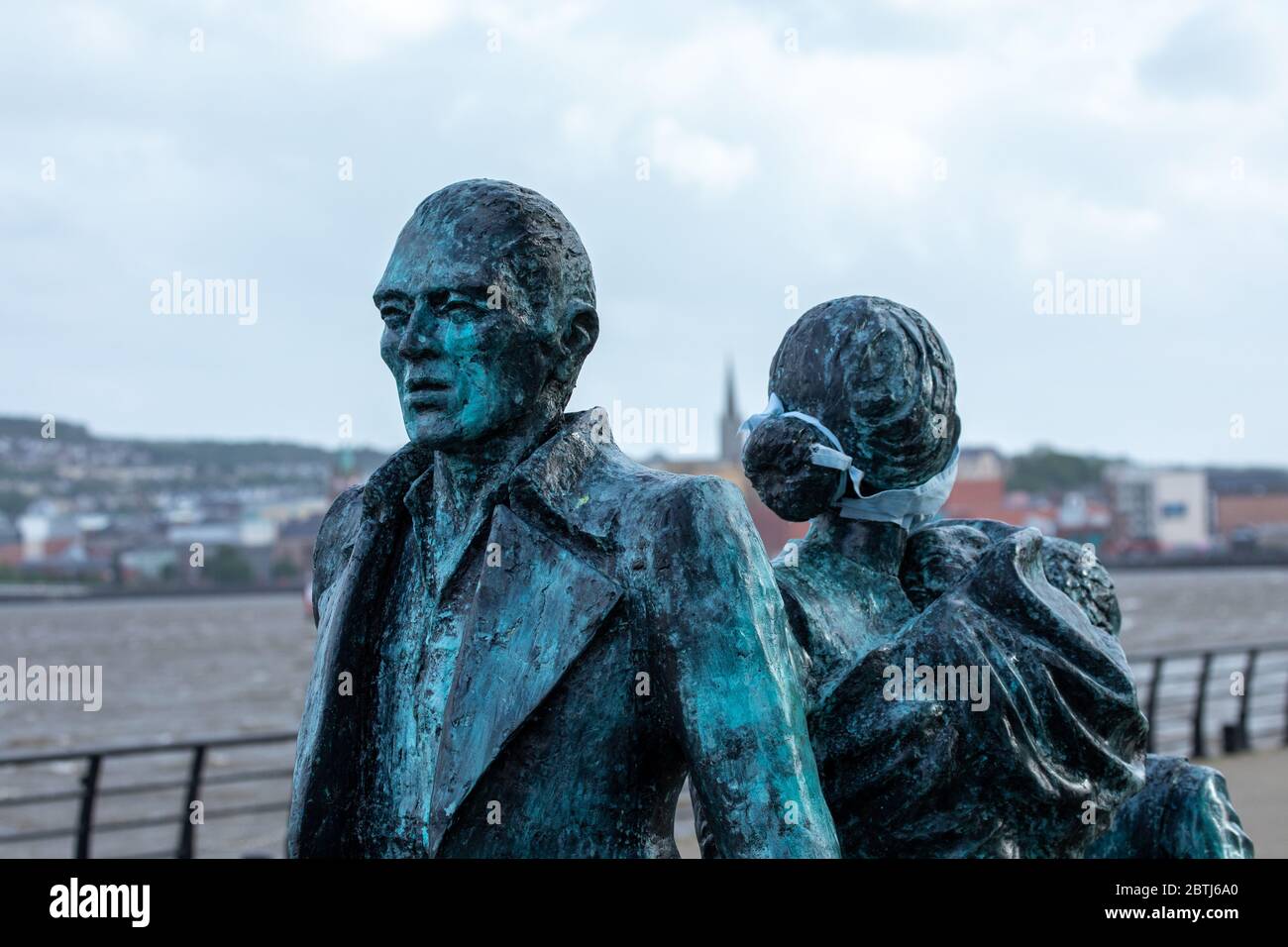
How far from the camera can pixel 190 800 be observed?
384 inches

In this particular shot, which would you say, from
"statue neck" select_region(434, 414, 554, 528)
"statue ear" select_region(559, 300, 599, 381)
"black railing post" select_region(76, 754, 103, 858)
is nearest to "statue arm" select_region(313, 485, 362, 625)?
"statue neck" select_region(434, 414, 554, 528)

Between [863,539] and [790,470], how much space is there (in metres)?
0.24

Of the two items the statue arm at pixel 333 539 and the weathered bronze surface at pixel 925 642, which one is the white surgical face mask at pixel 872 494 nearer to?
the weathered bronze surface at pixel 925 642

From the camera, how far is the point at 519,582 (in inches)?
108

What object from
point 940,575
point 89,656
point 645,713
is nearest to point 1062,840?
point 940,575

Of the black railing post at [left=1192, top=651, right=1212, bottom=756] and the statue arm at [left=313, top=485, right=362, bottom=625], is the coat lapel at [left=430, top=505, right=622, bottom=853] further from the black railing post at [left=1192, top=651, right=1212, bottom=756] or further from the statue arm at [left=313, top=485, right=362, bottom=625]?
the black railing post at [left=1192, top=651, right=1212, bottom=756]

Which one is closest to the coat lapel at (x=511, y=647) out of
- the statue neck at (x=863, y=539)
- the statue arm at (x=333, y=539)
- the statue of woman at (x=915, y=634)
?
the statue arm at (x=333, y=539)

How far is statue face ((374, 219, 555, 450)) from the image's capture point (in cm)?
276

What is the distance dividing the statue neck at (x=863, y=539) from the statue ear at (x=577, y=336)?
0.92 meters

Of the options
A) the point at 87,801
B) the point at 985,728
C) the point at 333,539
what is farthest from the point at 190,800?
the point at 985,728

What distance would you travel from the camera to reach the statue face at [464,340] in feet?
9.07

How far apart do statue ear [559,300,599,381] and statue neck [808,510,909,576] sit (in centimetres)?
92
